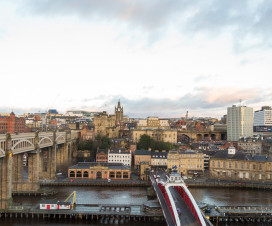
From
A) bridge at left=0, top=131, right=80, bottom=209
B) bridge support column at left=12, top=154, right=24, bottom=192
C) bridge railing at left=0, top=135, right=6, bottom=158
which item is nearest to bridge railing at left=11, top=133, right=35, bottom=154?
bridge at left=0, top=131, right=80, bottom=209

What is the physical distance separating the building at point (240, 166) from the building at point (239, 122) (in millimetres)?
70322

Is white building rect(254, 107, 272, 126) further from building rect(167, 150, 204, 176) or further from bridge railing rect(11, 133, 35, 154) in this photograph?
bridge railing rect(11, 133, 35, 154)

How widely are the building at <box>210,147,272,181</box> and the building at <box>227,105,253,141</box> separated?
70322 millimetres

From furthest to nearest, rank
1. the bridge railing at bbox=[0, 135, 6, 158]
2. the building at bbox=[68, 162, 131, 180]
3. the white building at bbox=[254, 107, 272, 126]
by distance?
the white building at bbox=[254, 107, 272, 126]
the building at bbox=[68, 162, 131, 180]
the bridge railing at bbox=[0, 135, 6, 158]

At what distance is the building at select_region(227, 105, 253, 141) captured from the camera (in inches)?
5305

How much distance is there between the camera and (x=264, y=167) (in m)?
62.0

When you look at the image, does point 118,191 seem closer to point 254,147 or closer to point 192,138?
point 254,147

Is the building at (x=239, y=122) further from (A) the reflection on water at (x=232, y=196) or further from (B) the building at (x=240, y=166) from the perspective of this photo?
(A) the reflection on water at (x=232, y=196)

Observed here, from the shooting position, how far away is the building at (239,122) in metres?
135

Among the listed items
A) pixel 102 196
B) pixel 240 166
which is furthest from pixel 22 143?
pixel 240 166

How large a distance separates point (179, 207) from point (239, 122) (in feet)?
351

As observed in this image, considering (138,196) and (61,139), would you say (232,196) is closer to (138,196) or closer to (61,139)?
(138,196)

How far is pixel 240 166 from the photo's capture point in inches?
2532

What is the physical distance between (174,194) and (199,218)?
11972 millimetres
